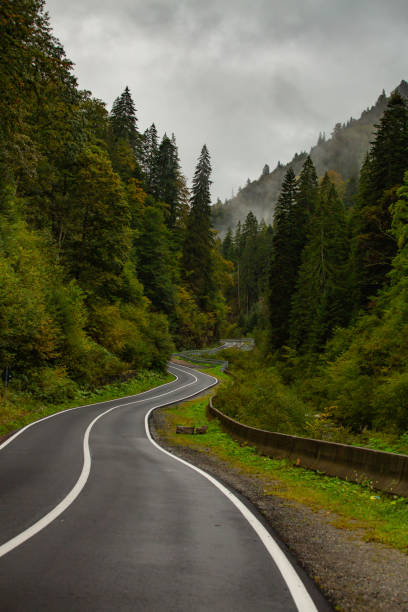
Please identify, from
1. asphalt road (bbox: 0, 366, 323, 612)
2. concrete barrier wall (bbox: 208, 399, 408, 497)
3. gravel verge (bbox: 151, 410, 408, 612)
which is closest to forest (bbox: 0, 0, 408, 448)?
concrete barrier wall (bbox: 208, 399, 408, 497)

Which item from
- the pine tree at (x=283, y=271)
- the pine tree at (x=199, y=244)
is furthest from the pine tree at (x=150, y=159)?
the pine tree at (x=283, y=271)

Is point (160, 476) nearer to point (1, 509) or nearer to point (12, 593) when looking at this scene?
point (1, 509)

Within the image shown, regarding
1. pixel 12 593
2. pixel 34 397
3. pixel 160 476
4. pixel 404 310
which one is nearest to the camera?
pixel 12 593

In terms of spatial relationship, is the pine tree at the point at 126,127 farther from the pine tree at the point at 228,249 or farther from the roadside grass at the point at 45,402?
the pine tree at the point at 228,249

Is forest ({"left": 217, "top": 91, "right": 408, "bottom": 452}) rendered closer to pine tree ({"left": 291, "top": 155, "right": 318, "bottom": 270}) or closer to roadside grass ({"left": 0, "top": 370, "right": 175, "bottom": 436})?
pine tree ({"left": 291, "top": 155, "right": 318, "bottom": 270})

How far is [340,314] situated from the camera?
37.8 metres

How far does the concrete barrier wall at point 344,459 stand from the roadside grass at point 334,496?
21cm

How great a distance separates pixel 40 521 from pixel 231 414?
58.7 ft

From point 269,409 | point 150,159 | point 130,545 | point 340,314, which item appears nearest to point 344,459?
point 130,545

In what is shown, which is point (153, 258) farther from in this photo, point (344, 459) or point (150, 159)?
point (344, 459)

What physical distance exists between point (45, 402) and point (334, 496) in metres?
21.9

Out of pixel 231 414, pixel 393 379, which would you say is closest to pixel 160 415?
pixel 231 414

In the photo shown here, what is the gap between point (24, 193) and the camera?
36.8 m

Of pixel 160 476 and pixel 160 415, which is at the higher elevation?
pixel 160 476
